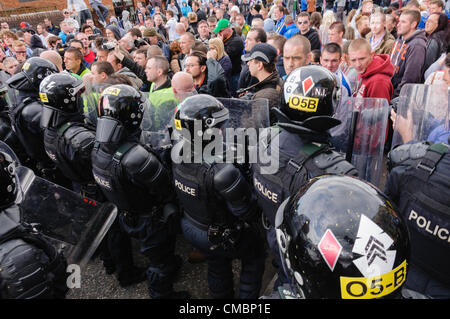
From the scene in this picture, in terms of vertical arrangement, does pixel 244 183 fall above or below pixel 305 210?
below

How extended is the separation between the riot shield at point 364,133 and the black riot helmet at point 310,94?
559mm

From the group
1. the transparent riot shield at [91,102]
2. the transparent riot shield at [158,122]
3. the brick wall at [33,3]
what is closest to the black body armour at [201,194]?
the transparent riot shield at [158,122]

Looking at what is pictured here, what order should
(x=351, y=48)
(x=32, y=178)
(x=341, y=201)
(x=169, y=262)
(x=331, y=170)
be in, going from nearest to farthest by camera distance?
(x=341, y=201) < (x=331, y=170) < (x=32, y=178) < (x=169, y=262) < (x=351, y=48)

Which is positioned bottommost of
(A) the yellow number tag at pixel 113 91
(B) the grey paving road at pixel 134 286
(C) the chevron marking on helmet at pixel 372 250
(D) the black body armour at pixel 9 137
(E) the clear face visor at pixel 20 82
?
(B) the grey paving road at pixel 134 286

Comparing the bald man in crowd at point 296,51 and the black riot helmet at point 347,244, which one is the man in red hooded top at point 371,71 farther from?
the black riot helmet at point 347,244

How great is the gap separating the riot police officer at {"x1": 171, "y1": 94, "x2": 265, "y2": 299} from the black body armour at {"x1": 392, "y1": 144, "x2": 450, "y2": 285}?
1.16 m

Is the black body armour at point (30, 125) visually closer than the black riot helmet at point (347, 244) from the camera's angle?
No

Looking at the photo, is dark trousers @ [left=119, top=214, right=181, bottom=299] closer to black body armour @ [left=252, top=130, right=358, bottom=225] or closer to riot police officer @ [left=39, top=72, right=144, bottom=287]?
riot police officer @ [left=39, top=72, right=144, bottom=287]

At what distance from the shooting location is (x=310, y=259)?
112 centimetres

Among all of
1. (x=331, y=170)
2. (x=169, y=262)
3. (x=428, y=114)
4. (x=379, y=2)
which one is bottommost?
(x=169, y=262)

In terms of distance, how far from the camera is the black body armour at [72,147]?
125 inches

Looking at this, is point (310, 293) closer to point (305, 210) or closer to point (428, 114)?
point (305, 210)
